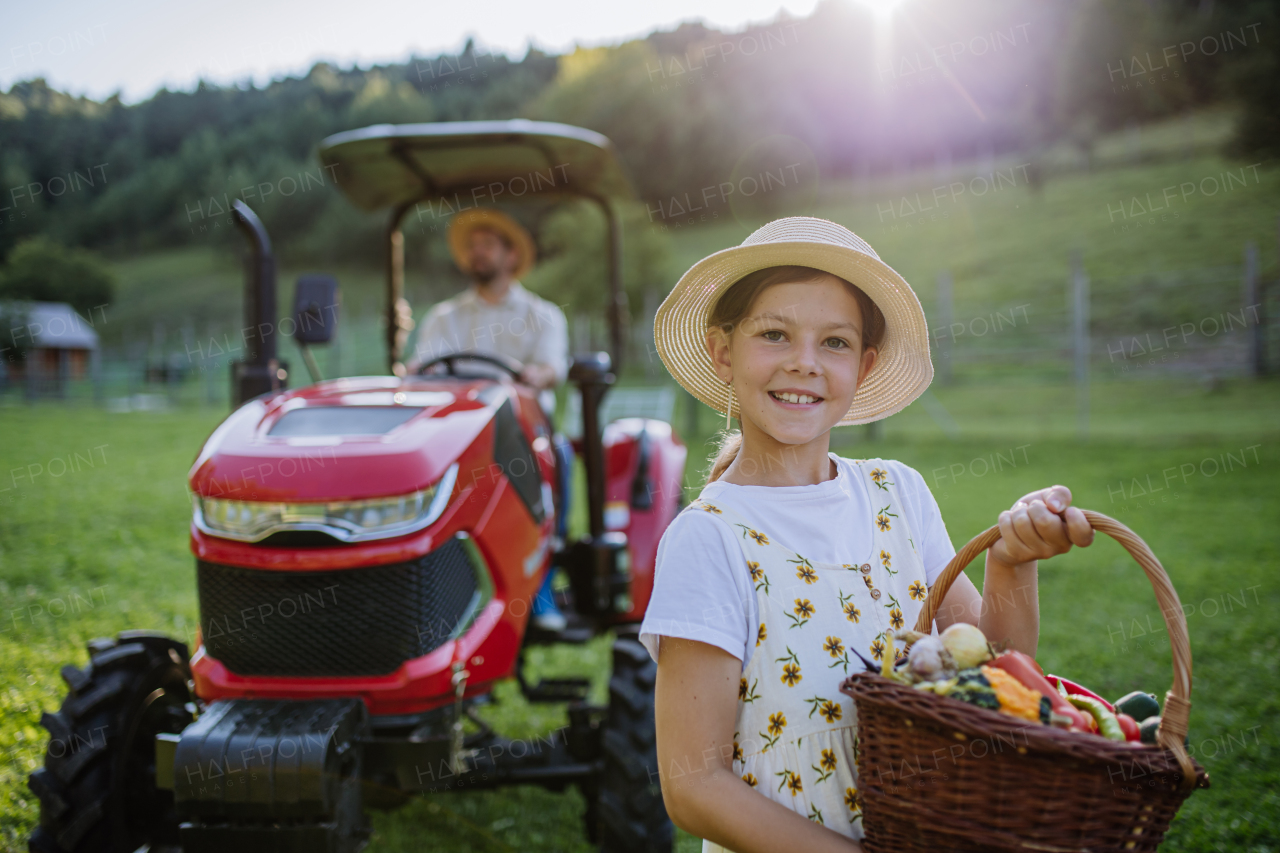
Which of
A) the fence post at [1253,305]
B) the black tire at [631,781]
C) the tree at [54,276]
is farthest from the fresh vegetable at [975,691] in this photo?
the tree at [54,276]

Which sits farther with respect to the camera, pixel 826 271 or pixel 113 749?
pixel 113 749

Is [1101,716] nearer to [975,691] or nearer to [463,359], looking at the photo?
[975,691]

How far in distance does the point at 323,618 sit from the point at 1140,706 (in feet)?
5.65

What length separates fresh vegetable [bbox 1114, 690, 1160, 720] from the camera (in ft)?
3.52

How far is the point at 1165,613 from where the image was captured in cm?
104

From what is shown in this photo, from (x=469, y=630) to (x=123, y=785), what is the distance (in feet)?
3.31

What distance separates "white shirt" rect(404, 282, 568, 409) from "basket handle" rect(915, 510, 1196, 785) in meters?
2.90

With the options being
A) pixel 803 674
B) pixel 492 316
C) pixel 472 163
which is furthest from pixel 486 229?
pixel 803 674

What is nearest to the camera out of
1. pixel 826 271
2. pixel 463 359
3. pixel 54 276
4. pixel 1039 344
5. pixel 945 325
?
pixel 826 271

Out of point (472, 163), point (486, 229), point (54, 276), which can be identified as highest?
point (54, 276)

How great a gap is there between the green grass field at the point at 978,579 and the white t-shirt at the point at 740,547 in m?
1.90

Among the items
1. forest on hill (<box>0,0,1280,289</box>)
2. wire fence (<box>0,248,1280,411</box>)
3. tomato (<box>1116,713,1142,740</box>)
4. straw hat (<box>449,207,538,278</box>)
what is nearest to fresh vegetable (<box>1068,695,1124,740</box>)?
tomato (<box>1116,713,1142,740</box>)

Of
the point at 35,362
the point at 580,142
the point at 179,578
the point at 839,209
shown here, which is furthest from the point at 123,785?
the point at 839,209

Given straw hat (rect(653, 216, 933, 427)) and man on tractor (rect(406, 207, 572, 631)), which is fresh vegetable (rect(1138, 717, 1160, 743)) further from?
man on tractor (rect(406, 207, 572, 631))
